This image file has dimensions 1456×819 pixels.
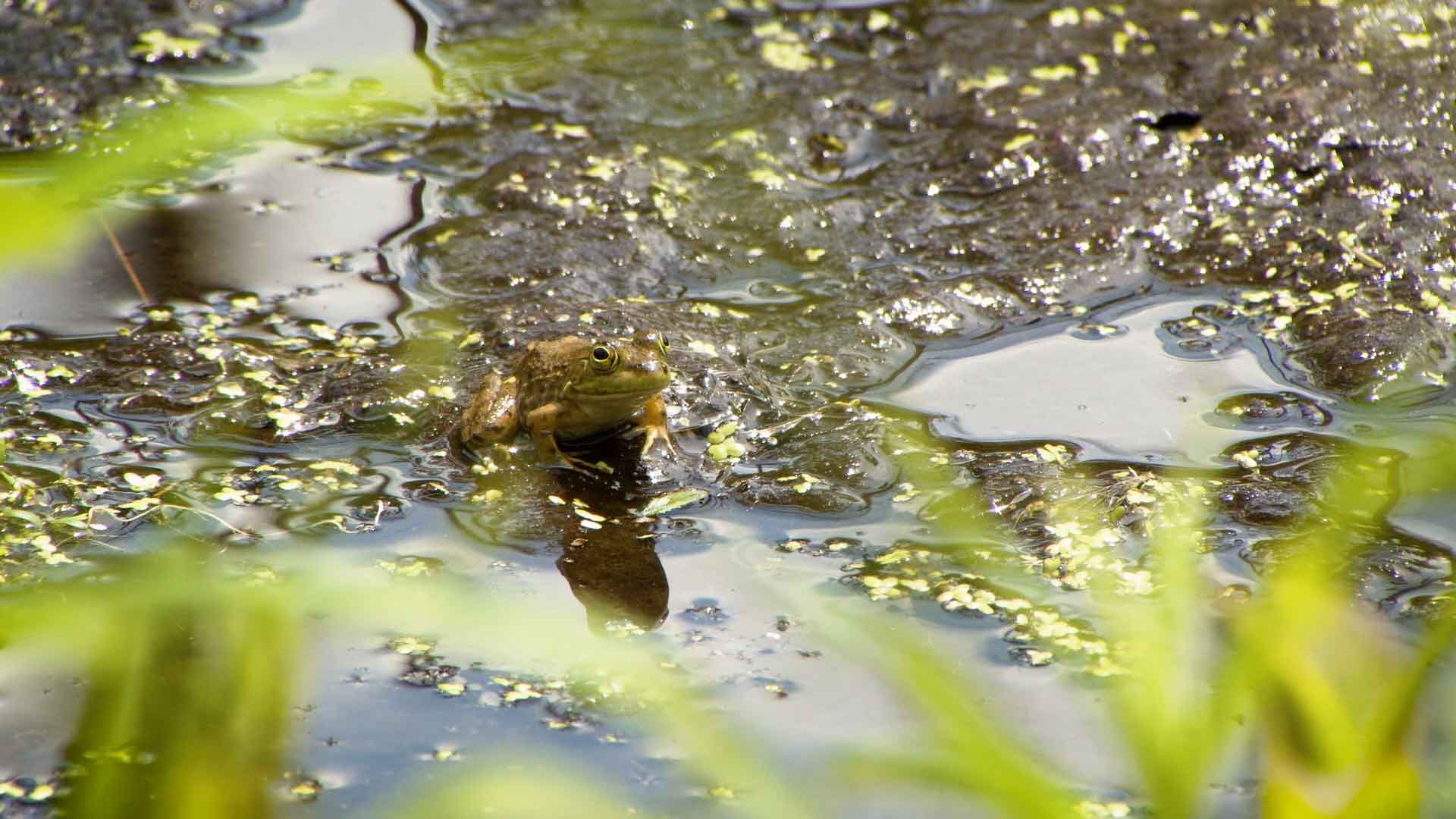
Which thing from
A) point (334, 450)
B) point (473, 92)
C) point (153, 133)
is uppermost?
point (153, 133)

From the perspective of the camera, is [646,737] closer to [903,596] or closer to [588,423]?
[903,596]

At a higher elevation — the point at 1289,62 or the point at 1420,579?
the point at 1289,62

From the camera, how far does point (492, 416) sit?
452cm

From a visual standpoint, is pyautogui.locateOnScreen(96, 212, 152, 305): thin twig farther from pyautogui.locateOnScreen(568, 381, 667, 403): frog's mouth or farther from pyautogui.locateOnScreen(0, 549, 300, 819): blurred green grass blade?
pyautogui.locateOnScreen(568, 381, 667, 403): frog's mouth

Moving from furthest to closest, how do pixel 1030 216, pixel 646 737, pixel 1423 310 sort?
pixel 1030 216 < pixel 1423 310 < pixel 646 737

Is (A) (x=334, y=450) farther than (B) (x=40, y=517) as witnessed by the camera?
Yes

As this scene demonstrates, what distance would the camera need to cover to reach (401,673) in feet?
11.4

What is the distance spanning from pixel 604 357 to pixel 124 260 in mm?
2718

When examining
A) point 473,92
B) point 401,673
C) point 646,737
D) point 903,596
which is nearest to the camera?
point 646,737

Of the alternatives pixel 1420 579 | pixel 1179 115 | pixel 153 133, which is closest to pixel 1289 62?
pixel 1179 115

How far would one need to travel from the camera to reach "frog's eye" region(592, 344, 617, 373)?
4.27 metres

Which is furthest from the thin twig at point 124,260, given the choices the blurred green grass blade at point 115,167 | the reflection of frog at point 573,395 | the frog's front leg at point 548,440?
the blurred green grass blade at point 115,167

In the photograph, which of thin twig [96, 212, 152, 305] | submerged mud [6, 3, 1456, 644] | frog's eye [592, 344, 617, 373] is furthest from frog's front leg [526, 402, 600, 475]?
thin twig [96, 212, 152, 305]

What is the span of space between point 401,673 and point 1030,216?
3916mm
